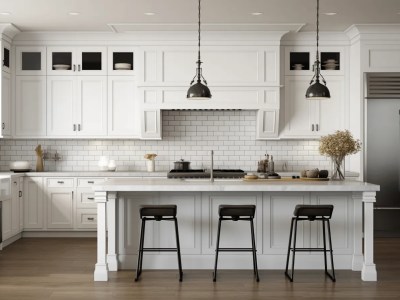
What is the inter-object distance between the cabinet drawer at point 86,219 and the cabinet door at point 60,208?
0.31 feet

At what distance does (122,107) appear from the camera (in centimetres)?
812

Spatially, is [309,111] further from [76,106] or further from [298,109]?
[76,106]

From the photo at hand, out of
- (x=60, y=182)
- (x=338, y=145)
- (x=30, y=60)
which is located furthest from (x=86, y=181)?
(x=338, y=145)

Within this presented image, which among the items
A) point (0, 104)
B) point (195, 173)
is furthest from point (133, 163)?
point (0, 104)

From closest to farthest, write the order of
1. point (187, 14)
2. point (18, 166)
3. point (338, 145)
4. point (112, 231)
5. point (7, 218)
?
point (112, 231) → point (338, 145) → point (187, 14) → point (7, 218) → point (18, 166)

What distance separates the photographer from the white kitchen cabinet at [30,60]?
26.6 ft

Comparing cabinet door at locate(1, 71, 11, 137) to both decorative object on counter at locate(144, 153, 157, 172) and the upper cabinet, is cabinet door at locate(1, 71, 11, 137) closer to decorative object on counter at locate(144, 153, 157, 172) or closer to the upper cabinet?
the upper cabinet

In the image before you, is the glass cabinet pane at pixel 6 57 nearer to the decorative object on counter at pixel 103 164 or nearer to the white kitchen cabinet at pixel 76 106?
the white kitchen cabinet at pixel 76 106

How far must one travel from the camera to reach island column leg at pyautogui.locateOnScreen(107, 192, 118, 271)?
5734mm

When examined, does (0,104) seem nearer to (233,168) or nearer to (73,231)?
(73,231)

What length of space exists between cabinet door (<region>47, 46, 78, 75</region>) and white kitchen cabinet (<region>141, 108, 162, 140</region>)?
1.19 metres

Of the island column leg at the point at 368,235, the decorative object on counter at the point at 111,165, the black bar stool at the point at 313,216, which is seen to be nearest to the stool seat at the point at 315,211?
the black bar stool at the point at 313,216

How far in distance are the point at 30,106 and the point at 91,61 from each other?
3.49ft

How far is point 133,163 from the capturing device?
8.49 m
